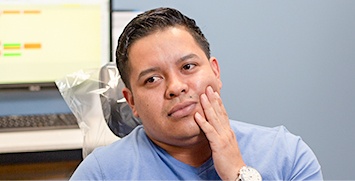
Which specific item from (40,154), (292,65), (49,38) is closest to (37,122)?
(40,154)

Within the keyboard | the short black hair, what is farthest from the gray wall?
the short black hair

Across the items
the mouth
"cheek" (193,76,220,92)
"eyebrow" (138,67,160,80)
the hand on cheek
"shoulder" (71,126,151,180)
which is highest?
"eyebrow" (138,67,160,80)

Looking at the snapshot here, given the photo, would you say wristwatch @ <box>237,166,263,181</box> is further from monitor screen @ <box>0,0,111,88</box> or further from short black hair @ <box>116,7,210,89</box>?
monitor screen @ <box>0,0,111,88</box>

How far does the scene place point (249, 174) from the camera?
1166 millimetres

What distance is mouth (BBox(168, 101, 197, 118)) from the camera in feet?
3.74

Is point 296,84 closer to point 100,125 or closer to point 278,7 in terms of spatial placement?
point 278,7

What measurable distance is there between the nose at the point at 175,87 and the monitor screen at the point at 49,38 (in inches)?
42.5

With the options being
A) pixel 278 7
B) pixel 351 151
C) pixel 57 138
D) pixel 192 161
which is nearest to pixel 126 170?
pixel 192 161

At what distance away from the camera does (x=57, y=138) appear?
6.26 ft

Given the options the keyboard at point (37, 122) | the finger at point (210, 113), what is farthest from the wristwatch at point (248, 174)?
the keyboard at point (37, 122)

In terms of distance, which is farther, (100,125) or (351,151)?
(351,151)

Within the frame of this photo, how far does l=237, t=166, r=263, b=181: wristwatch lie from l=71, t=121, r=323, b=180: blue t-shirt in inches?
2.2

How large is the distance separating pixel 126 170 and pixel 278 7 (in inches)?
57.2

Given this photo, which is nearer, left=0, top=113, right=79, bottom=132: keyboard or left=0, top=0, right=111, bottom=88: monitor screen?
left=0, top=113, right=79, bottom=132: keyboard
